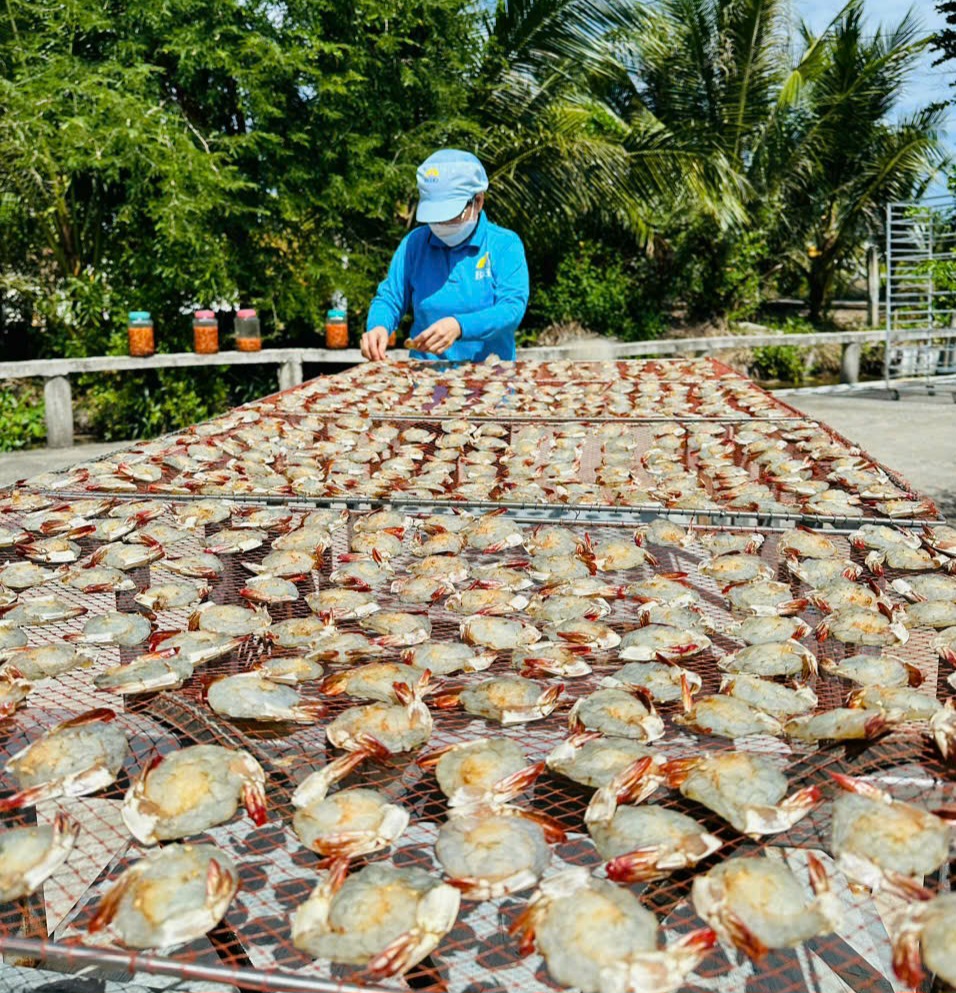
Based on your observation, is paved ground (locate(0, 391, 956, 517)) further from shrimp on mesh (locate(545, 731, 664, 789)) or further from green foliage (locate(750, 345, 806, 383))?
shrimp on mesh (locate(545, 731, 664, 789))

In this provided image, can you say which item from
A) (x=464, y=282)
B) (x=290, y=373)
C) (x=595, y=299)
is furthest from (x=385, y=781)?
(x=595, y=299)

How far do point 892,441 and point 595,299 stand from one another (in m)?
5.26

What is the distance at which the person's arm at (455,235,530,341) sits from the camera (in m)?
4.25

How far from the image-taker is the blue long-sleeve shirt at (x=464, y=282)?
435cm

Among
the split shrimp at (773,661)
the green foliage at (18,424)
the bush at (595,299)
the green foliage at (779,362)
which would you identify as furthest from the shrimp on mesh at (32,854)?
the green foliage at (779,362)

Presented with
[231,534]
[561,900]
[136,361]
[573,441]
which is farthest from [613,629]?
[136,361]

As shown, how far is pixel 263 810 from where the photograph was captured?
43.6 inches

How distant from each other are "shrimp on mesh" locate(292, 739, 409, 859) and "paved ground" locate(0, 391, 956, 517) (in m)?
5.30

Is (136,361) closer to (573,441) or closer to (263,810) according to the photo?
(573,441)

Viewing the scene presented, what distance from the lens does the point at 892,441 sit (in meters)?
8.02

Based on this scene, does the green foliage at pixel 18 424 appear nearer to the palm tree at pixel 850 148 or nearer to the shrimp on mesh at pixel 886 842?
the shrimp on mesh at pixel 886 842

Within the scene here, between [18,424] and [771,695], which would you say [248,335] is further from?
[771,695]

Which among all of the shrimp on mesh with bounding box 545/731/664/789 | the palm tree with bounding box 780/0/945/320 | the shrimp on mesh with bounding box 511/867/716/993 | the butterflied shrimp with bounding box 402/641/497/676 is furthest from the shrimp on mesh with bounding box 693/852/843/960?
the palm tree with bounding box 780/0/945/320

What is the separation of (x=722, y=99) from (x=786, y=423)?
12.6 metres
